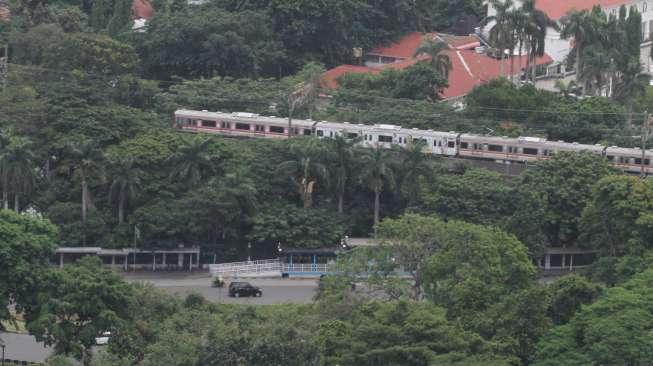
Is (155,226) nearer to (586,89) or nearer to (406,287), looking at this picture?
(406,287)

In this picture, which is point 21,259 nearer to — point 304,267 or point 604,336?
point 304,267

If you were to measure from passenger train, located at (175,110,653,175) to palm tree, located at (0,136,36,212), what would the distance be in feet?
39.5

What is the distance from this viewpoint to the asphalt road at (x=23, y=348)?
6406cm

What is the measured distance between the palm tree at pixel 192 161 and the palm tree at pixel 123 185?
6.02 feet

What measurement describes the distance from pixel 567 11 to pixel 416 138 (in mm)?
17972

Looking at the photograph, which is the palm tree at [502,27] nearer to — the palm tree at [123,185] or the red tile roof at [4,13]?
the red tile roof at [4,13]

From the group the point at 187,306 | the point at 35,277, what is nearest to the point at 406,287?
the point at 187,306

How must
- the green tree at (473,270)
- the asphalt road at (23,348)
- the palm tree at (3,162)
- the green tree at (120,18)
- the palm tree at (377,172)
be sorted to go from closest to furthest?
the green tree at (473,270), the asphalt road at (23,348), the palm tree at (3,162), the palm tree at (377,172), the green tree at (120,18)

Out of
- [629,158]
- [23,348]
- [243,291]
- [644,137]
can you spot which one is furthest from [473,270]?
[629,158]

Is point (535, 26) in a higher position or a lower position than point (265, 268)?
higher

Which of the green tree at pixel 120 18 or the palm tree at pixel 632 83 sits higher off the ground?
the green tree at pixel 120 18

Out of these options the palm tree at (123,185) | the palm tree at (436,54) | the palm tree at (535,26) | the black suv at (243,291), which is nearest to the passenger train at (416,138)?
the palm tree at (436,54)

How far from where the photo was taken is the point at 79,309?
199 feet

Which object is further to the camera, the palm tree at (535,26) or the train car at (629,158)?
the palm tree at (535,26)
